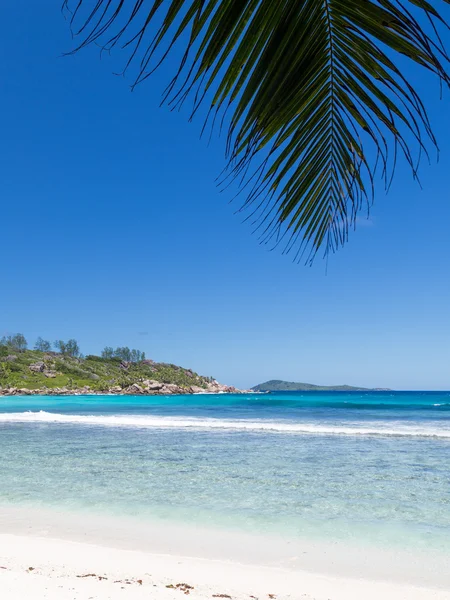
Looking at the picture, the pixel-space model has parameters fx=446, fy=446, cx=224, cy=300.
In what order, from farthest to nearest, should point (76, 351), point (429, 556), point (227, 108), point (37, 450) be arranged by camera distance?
point (76, 351), point (37, 450), point (429, 556), point (227, 108)

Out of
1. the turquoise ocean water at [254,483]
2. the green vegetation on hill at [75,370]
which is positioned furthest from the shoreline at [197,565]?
the green vegetation on hill at [75,370]

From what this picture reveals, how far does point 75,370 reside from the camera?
111125 mm

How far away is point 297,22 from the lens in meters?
1.24

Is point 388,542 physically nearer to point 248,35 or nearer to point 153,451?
point 248,35

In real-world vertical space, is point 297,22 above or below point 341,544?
above

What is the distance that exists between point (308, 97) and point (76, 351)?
512ft

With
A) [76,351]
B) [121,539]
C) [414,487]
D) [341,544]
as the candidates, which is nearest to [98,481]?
[121,539]

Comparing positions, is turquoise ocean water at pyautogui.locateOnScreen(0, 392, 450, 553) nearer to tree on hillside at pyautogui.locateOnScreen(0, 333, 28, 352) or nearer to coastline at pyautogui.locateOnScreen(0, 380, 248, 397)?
coastline at pyautogui.locateOnScreen(0, 380, 248, 397)

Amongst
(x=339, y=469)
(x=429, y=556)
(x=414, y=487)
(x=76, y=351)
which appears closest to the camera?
(x=429, y=556)

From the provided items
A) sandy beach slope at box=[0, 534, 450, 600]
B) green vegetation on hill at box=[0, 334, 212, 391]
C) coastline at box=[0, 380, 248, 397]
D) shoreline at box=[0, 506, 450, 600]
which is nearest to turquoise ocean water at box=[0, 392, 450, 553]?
shoreline at box=[0, 506, 450, 600]

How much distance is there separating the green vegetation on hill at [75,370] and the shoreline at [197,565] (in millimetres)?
88681

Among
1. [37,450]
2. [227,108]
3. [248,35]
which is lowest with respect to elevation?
[37,450]

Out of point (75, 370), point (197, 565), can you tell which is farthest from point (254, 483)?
point (75, 370)

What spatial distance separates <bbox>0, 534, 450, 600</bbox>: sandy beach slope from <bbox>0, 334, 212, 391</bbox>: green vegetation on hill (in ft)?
294
